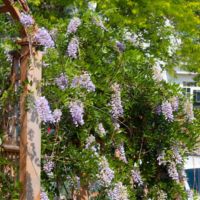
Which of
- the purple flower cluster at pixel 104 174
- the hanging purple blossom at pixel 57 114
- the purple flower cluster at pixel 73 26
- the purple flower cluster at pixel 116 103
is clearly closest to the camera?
the hanging purple blossom at pixel 57 114

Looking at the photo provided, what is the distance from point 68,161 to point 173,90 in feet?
4.29

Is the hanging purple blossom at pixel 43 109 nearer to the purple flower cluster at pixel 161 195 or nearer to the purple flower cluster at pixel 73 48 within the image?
the purple flower cluster at pixel 73 48

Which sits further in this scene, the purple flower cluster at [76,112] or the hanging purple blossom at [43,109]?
the purple flower cluster at [76,112]

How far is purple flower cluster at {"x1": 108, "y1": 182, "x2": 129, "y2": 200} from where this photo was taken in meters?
Answer: 5.06

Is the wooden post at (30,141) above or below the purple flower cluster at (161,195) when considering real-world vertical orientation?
above

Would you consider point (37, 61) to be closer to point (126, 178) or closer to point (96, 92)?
point (96, 92)

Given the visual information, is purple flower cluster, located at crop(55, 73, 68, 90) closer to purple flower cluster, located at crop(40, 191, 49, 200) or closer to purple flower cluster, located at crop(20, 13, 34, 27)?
purple flower cluster, located at crop(20, 13, 34, 27)

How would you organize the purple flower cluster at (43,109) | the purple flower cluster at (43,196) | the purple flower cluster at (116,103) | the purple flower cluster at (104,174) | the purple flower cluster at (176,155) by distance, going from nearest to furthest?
1. the purple flower cluster at (43,109)
2. the purple flower cluster at (43,196)
3. the purple flower cluster at (104,174)
4. the purple flower cluster at (116,103)
5. the purple flower cluster at (176,155)

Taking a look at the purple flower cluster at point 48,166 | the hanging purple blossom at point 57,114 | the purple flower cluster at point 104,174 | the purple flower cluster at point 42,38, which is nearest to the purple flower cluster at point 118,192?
the purple flower cluster at point 104,174

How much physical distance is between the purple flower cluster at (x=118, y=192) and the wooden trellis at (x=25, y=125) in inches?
32.0

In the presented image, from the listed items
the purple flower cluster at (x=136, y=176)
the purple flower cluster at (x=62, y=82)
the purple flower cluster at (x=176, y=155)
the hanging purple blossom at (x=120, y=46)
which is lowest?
the purple flower cluster at (x=136, y=176)

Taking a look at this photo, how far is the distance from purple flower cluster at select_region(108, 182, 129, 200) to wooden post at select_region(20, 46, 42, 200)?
0.81 meters

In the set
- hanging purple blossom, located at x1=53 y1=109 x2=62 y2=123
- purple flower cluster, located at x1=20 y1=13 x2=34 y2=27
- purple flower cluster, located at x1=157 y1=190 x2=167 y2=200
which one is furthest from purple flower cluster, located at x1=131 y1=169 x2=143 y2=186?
purple flower cluster, located at x1=20 y1=13 x2=34 y2=27

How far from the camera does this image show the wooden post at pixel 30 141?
4.48m
